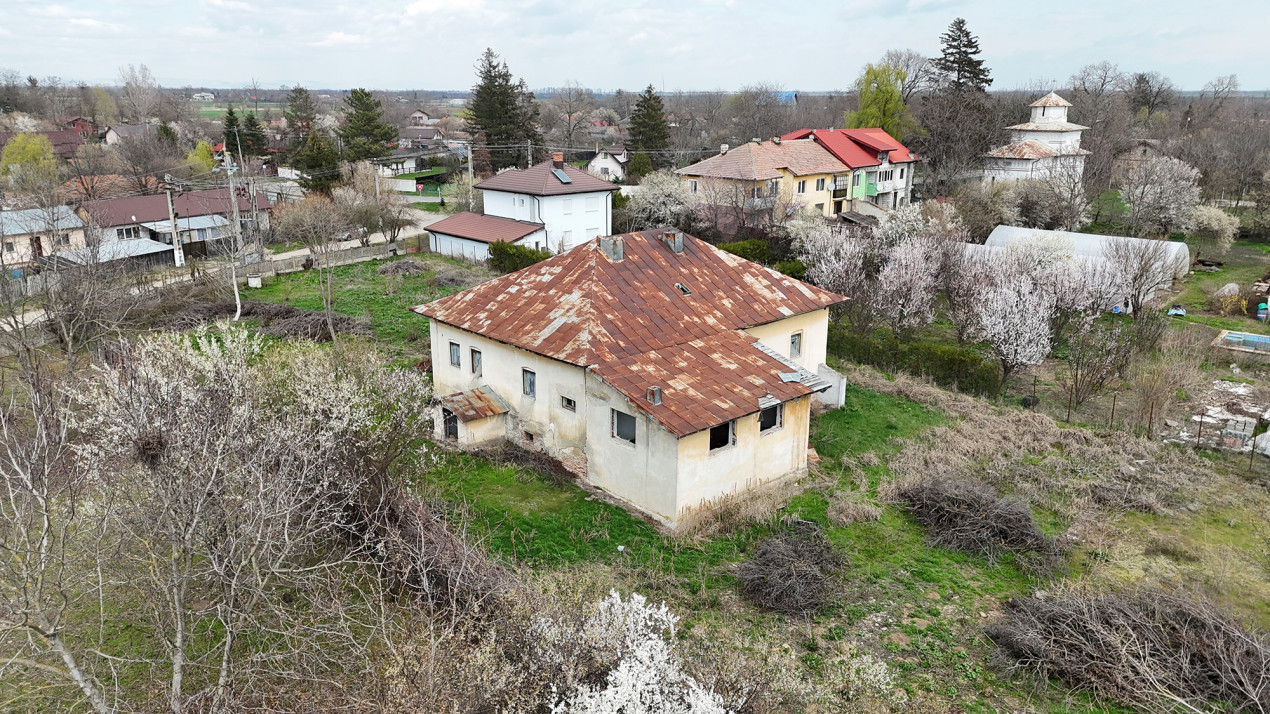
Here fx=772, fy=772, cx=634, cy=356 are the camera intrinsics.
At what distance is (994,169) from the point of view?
180 feet

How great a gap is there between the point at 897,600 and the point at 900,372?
12.9 meters

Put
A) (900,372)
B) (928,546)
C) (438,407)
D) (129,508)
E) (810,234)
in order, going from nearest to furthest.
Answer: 1. (129,508)
2. (928,546)
3. (438,407)
4. (900,372)
5. (810,234)

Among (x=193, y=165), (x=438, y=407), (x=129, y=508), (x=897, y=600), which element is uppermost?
→ (x=193, y=165)

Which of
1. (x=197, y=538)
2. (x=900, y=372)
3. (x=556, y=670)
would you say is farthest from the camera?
(x=900, y=372)

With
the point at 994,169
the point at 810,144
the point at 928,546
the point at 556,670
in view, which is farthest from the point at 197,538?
the point at 994,169

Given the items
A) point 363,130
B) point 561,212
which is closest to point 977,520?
point 561,212

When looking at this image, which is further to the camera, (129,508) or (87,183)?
(87,183)

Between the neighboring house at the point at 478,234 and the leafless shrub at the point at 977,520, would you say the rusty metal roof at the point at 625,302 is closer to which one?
the leafless shrub at the point at 977,520

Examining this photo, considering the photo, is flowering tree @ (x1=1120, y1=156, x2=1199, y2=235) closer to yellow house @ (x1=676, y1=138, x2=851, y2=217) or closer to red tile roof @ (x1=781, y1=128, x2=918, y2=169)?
red tile roof @ (x1=781, y1=128, x2=918, y2=169)

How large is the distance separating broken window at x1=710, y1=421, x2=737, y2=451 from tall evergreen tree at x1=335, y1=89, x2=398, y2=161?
2046 inches

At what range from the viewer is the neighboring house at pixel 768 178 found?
42.2 m

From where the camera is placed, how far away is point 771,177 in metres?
44.2

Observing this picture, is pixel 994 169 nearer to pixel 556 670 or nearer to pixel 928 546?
pixel 928 546

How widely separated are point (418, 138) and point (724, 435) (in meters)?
93.3
